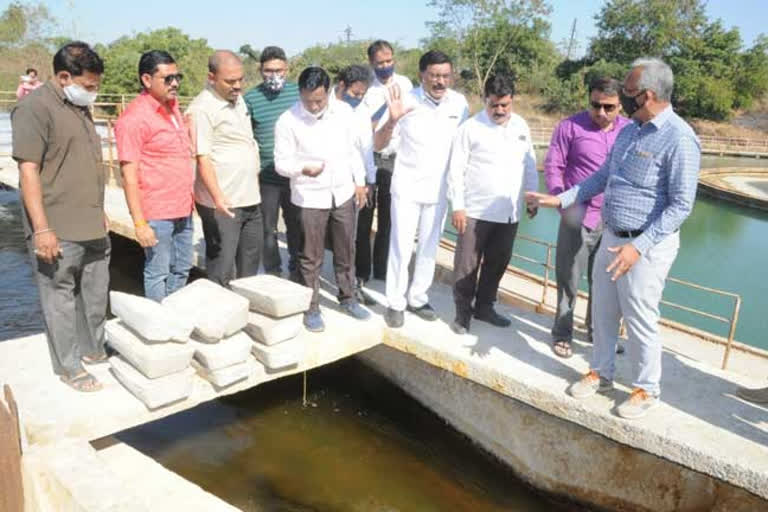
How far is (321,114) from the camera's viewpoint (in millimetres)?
4152

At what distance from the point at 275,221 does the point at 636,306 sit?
3.15 meters

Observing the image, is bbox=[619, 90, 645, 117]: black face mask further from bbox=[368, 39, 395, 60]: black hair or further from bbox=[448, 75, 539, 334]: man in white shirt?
bbox=[368, 39, 395, 60]: black hair

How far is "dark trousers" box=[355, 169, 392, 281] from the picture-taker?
5219mm

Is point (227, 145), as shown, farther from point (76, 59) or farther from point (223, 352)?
point (223, 352)

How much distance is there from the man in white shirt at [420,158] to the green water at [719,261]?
9303 mm

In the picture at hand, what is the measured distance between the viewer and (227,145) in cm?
426

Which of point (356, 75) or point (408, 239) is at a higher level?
point (356, 75)

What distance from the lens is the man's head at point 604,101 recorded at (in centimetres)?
396

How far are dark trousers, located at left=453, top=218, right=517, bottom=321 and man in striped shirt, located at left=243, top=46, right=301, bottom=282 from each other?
126 centimetres

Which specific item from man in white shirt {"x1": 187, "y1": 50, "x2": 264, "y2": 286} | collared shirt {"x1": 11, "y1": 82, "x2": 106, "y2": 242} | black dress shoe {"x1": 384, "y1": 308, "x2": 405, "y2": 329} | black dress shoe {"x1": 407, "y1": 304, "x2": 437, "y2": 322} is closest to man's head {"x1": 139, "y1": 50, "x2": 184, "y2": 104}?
man in white shirt {"x1": 187, "y1": 50, "x2": 264, "y2": 286}

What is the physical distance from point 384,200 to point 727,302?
38.0ft

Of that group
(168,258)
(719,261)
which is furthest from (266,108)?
(719,261)

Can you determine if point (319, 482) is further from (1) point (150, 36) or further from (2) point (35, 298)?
(1) point (150, 36)

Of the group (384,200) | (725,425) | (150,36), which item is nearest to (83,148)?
(384,200)
